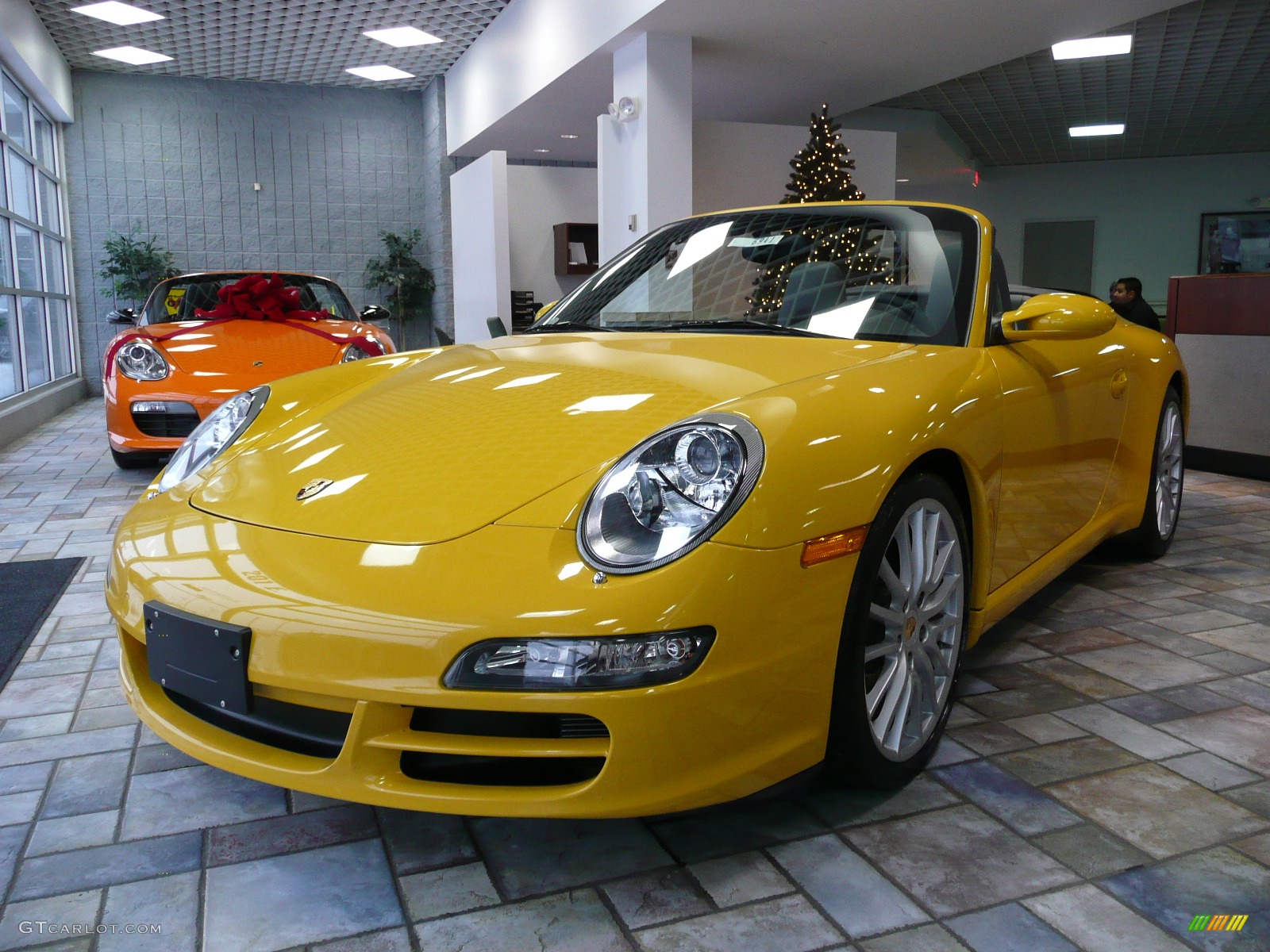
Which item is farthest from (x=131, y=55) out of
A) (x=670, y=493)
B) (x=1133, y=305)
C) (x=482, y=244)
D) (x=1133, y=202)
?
(x=1133, y=202)

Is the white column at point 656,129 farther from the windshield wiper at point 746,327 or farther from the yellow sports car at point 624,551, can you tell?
the yellow sports car at point 624,551

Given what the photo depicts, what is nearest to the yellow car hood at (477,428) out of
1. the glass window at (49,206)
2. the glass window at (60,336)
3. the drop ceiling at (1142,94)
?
the drop ceiling at (1142,94)

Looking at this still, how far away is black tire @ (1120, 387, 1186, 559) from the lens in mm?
3119

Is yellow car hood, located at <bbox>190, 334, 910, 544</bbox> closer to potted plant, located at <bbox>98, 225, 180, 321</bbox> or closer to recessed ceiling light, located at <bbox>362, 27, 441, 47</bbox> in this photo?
recessed ceiling light, located at <bbox>362, 27, 441, 47</bbox>

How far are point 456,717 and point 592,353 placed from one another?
90cm

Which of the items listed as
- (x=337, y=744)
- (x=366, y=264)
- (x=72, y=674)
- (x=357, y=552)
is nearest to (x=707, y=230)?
(x=357, y=552)

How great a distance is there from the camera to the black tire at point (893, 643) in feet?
4.90

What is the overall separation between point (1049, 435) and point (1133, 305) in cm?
437

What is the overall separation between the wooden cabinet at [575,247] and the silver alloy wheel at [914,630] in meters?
8.36

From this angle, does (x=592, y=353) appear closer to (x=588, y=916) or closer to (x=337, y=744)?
(x=337, y=744)

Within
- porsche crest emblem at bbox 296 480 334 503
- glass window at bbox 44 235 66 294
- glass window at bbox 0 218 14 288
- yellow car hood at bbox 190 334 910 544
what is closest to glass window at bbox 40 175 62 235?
glass window at bbox 44 235 66 294

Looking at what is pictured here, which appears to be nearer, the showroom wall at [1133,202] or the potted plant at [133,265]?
the potted plant at [133,265]

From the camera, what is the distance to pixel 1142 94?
12156 millimetres

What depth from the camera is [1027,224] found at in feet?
60.5
